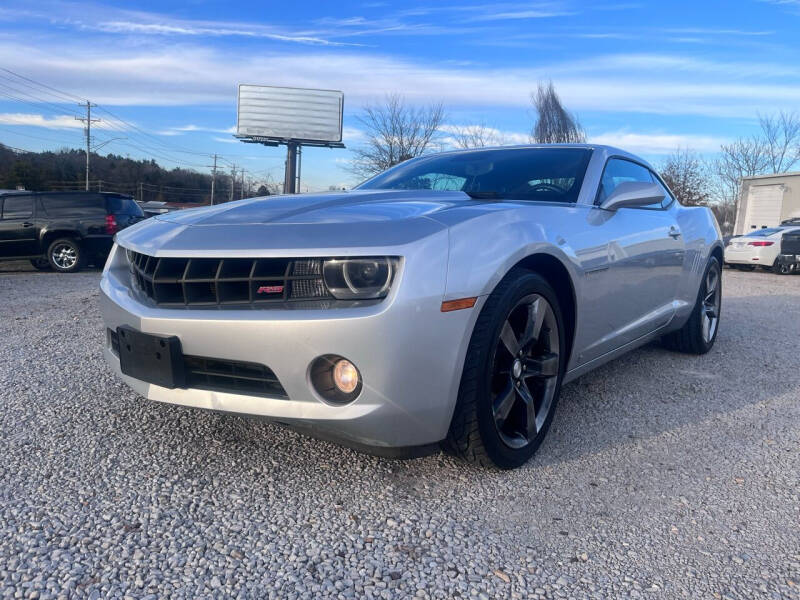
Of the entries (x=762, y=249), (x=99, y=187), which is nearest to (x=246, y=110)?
A: (x=762, y=249)

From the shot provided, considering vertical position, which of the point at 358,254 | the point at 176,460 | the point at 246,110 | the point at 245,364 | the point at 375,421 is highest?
the point at 246,110

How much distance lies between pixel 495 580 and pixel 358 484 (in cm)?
70

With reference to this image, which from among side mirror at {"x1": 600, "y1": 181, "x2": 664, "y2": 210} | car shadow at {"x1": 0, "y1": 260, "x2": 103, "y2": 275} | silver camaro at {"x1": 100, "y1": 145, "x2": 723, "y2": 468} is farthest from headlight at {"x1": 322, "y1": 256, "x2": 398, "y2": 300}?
car shadow at {"x1": 0, "y1": 260, "x2": 103, "y2": 275}

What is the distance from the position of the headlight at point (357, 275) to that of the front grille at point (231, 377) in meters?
0.36

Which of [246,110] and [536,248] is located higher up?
[246,110]

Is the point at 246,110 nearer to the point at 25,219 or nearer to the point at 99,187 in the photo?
the point at 25,219

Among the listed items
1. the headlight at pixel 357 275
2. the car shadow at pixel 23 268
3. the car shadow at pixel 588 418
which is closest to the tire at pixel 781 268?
the car shadow at pixel 588 418

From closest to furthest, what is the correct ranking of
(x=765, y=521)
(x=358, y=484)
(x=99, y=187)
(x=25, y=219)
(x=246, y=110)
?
(x=765, y=521) → (x=358, y=484) → (x=25, y=219) → (x=246, y=110) → (x=99, y=187)

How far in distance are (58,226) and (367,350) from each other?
1117 cm

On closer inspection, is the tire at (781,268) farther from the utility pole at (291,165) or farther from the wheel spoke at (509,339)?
the utility pole at (291,165)

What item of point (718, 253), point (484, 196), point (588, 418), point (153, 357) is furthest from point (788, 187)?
point (153, 357)

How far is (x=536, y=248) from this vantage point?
2436 millimetres

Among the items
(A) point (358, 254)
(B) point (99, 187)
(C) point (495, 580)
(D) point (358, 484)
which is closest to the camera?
(C) point (495, 580)

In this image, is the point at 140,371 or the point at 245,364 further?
the point at 140,371
